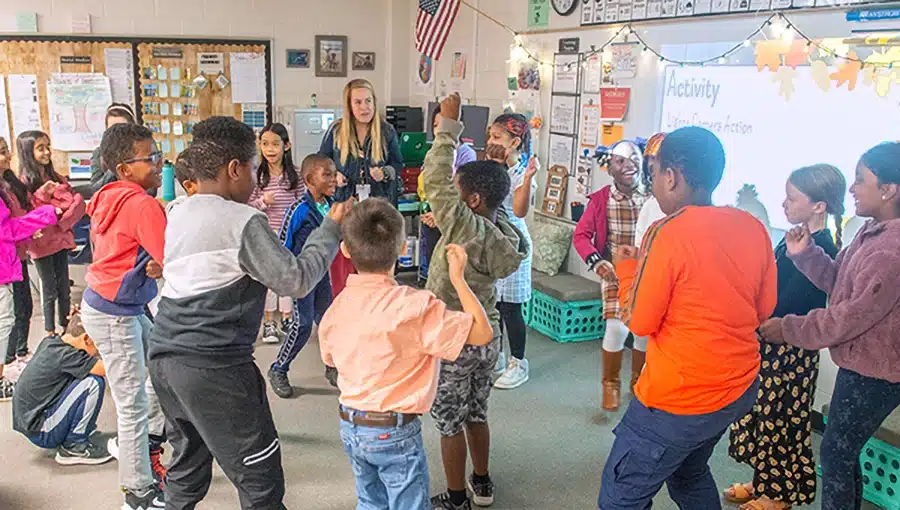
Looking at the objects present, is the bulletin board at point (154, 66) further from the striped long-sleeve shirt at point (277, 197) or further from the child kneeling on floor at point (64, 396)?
the child kneeling on floor at point (64, 396)

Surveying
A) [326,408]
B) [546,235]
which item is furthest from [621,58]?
[326,408]

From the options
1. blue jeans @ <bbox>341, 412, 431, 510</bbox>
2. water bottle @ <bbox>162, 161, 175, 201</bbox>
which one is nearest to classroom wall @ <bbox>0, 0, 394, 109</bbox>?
water bottle @ <bbox>162, 161, 175, 201</bbox>

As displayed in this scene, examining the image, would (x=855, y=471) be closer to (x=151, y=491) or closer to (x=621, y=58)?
(x=151, y=491)

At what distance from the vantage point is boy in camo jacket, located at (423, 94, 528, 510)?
239cm

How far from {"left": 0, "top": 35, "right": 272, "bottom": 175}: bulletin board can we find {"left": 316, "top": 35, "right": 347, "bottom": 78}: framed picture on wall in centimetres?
48

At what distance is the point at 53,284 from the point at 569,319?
3.12 metres

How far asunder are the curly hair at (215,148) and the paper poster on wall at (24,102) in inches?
211

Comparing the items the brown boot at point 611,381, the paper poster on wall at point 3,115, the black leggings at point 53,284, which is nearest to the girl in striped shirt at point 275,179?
the black leggings at point 53,284

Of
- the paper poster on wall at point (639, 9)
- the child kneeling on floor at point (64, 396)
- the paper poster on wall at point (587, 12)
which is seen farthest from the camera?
the paper poster on wall at point (587, 12)

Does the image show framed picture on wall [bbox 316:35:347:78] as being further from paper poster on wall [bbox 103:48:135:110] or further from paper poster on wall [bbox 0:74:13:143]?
paper poster on wall [bbox 0:74:13:143]

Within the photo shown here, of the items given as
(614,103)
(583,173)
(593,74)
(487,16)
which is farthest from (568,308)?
(487,16)

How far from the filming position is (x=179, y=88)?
6.73 metres

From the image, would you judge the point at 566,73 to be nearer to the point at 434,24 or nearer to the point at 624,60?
the point at 624,60

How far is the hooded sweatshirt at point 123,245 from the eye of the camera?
2.28 meters
